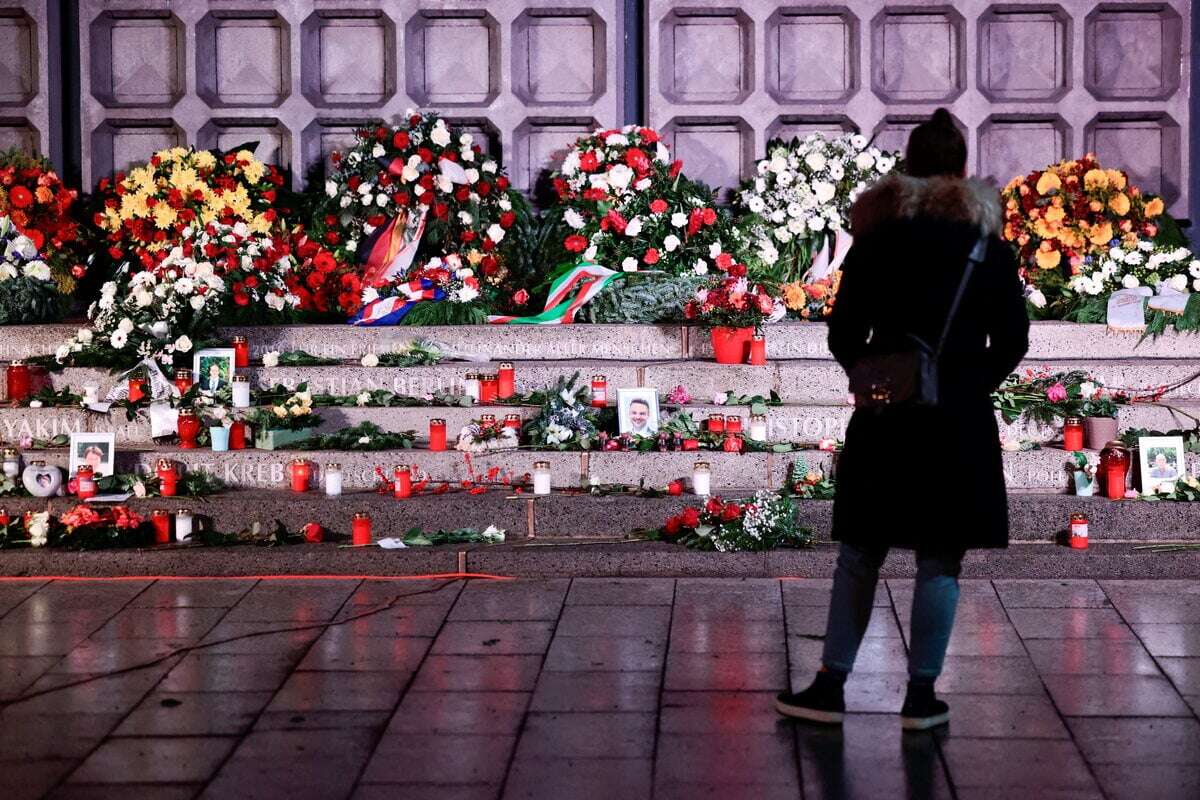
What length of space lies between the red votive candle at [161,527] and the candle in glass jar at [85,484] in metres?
0.50

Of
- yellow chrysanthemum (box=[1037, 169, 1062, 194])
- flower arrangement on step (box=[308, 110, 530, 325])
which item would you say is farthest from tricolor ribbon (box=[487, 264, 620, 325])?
yellow chrysanthemum (box=[1037, 169, 1062, 194])

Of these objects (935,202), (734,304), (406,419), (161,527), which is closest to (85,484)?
(161,527)

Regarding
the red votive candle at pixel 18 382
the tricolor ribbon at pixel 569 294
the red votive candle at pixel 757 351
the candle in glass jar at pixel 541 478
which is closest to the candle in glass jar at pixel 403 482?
the candle in glass jar at pixel 541 478

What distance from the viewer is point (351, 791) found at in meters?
3.99

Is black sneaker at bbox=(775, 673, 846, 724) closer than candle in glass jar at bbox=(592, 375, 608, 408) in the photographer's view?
Yes

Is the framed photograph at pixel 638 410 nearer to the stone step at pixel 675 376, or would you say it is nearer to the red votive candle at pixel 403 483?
the stone step at pixel 675 376

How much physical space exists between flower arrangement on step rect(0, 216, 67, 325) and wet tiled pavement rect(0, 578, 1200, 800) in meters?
3.10

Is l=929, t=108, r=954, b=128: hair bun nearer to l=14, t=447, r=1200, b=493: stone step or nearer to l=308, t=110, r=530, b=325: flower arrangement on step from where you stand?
l=14, t=447, r=1200, b=493: stone step

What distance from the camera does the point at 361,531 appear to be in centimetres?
676

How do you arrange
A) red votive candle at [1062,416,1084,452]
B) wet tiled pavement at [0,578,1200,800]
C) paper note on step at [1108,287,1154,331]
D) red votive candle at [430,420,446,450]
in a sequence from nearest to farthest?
wet tiled pavement at [0,578,1200,800] < red votive candle at [1062,416,1084,452] < red votive candle at [430,420,446,450] < paper note on step at [1108,287,1154,331]

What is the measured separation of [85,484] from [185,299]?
1496 mm

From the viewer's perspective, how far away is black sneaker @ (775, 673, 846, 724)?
448 centimetres

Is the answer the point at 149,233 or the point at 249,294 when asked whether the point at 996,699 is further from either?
the point at 149,233

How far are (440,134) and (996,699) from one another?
610 centimetres
